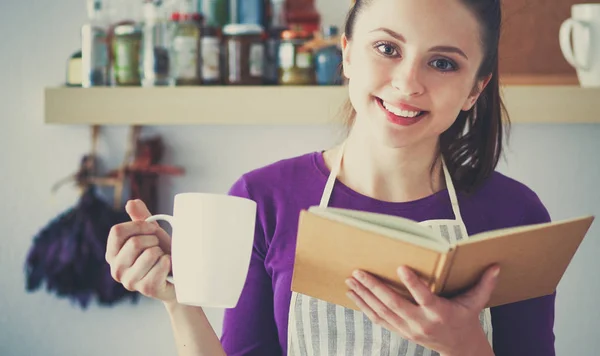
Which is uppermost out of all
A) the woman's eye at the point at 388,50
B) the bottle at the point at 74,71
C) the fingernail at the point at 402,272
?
the woman's eye at the point at 388,50

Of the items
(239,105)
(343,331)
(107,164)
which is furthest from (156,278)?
(107,164)

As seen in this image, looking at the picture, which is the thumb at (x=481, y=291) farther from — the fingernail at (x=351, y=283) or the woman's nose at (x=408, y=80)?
the woman's nose at (x=408, y=80)

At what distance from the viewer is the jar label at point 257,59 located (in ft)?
5.44

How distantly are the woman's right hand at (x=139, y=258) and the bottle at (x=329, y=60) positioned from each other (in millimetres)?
818

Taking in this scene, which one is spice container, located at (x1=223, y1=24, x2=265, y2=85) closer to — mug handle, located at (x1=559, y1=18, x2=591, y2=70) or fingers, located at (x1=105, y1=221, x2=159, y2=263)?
mug handle, located at (x1=559, y1=18, x2=591, y2=70)

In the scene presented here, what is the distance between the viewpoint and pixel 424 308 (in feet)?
2.66

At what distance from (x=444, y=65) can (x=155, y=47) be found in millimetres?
837

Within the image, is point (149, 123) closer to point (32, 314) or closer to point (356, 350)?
point (32, 314)

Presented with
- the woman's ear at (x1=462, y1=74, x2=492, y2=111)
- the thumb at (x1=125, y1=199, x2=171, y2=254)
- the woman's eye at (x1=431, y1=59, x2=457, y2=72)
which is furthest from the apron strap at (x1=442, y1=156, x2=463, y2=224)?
the thumb at (x1=125, y1=199, x2=171, y2=254)

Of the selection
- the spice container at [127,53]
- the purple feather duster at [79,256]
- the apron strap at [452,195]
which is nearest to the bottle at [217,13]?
the spice container at [127,53]

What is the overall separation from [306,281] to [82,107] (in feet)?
3.37

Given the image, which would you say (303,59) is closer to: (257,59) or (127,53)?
(257,59)

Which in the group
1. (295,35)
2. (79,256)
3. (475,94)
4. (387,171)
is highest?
(295,35)

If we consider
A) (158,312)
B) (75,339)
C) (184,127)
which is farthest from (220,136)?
(75,339)
